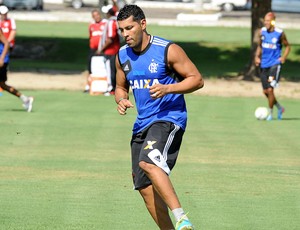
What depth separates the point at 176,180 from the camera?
41.8ft

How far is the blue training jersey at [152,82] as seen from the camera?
852 cm

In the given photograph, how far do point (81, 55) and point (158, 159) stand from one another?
110ft

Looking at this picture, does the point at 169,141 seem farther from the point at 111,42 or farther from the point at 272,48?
the point at 111,42

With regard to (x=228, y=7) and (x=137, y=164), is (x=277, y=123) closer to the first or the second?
(x=137, y=164)

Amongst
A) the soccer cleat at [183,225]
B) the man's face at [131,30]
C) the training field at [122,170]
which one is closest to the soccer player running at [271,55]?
the training field at [122,170]

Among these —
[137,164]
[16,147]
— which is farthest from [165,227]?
[16,147]

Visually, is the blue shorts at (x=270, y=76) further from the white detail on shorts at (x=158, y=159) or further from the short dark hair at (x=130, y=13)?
the white detail on shorts at (x=158, y=159)

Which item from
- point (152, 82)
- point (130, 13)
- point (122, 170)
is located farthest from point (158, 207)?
point (122, 170)

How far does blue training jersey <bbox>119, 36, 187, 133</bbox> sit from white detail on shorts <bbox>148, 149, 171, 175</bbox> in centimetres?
37

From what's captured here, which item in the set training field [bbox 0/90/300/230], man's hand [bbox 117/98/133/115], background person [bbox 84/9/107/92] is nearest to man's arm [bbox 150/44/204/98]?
man's hand [bbox 117/98/133/115]

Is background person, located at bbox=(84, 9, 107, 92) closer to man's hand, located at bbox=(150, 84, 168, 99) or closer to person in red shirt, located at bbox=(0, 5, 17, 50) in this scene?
person in red shirt, located at bbox=(0, 5, 17, 50)

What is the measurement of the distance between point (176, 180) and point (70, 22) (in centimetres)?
4554

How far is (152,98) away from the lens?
8.30 m

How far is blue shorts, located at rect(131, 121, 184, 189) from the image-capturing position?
27.3ft
